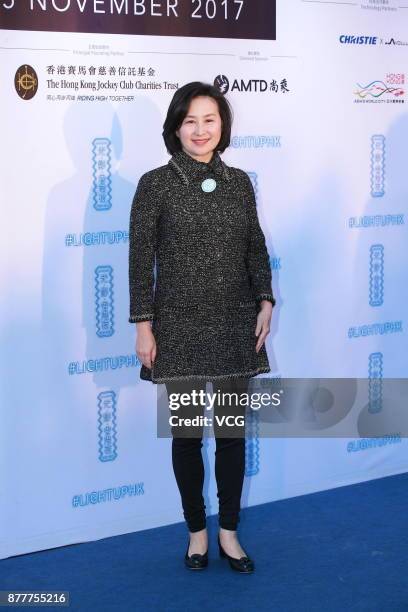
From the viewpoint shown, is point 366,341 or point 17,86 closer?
point 17,86

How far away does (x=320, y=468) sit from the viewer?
12.2 ft

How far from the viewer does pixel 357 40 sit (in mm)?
3506

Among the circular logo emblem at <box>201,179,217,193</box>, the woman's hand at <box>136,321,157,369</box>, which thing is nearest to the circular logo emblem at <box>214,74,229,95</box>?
the circular logo emblem at <box>201,179,217,193</box>

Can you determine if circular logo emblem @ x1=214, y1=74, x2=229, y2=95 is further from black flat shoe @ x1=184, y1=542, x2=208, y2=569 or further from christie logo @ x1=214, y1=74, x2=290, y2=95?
black flat shoe @ x1=184, y1=542, x2=208, y2=569

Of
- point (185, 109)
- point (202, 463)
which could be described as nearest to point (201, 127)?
point (185, 109)

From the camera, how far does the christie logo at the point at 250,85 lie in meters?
3.25

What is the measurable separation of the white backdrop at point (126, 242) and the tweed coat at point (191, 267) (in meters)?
0.40

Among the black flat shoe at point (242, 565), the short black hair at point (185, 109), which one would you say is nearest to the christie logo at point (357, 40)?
the short black hair at point (185, 109)

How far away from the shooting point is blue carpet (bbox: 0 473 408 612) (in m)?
2.79

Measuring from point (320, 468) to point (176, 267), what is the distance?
1342 millimetres

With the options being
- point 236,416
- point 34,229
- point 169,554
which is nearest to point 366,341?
point 236,416

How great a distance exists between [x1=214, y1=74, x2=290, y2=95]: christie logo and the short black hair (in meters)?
0.46

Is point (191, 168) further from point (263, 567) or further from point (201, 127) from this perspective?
point (263, 567)

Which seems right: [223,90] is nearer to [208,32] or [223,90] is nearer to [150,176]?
[208,32]
